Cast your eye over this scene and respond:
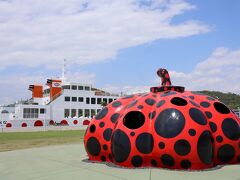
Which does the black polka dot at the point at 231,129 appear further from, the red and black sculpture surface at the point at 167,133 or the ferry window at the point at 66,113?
the ferry window at the point at 66,113

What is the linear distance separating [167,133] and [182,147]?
544 millimetres

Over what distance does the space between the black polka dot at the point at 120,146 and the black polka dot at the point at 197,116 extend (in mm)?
1888

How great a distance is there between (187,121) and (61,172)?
3.66 meters

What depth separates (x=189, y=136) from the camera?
9.41 meters

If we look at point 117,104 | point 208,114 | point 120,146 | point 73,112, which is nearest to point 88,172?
point 120,146

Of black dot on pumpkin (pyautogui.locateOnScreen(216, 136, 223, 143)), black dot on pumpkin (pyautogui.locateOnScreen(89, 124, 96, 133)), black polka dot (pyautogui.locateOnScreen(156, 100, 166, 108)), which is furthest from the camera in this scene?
black dot on pumpkin (pyautogui.locateOnScreen(89, 124, 96, 133))

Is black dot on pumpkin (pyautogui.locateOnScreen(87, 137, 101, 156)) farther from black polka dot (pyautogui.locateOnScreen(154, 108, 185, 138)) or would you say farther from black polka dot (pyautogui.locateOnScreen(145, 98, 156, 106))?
black polka dot (pyautogui.locateOnScreen(154, 108, 185, 138))

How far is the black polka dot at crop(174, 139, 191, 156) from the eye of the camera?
9.35 meters

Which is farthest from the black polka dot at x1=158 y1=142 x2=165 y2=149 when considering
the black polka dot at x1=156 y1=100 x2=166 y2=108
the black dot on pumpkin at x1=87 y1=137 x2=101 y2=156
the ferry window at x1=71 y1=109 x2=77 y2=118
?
the ferry window at x1=71 y1=109 x2=77 y2=118

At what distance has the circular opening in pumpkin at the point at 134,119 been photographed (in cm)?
1034

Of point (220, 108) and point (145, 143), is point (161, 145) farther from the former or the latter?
point (220, 108)

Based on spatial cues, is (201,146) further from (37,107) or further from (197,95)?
(37,107)

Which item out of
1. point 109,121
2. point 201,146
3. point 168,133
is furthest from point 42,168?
point 201,146

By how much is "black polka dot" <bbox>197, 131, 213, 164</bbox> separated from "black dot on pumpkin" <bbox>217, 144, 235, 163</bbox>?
2.41 ft
